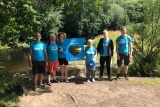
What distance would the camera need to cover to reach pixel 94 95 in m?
7.56

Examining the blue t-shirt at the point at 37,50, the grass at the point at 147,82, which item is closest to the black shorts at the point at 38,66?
the blue t-shirt at the point at 37,50

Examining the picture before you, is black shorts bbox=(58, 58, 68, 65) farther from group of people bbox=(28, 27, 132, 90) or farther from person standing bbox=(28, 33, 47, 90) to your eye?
person standing bbox=(28, 33, 47, 90)

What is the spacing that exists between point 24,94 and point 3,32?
106 inches

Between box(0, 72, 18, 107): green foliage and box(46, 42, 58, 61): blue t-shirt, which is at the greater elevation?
box(46, 42, 58, 61): blue t-shirt

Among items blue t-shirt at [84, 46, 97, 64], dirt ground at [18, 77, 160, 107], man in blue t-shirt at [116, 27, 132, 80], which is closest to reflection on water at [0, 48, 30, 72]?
blue t-shirt at [84, 46, 97, 64]

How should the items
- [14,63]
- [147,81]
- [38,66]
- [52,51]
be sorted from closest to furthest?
1. [38,66]
2. [52,51]
3. [147,81]
4. [14,63]

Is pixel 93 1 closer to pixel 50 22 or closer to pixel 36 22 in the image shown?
pixel 36 22

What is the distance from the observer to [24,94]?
753 centimetres

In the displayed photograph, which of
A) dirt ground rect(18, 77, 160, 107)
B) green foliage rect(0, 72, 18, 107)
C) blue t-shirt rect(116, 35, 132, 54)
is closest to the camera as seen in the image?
green foliage rect(0, 72, 18, 107)

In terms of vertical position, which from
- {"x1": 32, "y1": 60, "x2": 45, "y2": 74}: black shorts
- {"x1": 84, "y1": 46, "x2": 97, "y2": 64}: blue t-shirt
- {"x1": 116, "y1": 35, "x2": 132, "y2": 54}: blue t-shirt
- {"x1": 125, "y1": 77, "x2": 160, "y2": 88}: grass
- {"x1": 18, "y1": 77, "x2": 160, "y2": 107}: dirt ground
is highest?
{"x1": 116, "y1": 35, "x2": 132, "y2": 54}: blue t-shirt

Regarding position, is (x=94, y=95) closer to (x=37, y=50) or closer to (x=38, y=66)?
(x=38, y=66)

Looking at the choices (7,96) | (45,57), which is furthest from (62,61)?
(7,96)

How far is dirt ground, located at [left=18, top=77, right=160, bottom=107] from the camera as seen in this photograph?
22.8 ft

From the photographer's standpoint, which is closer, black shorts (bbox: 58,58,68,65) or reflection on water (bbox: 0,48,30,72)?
black shorts (bbox: 58,58,68,65)
